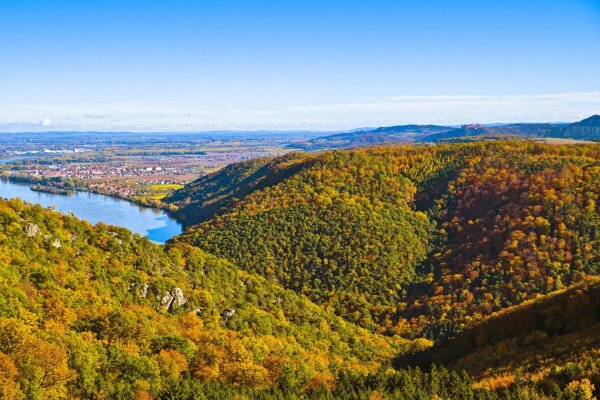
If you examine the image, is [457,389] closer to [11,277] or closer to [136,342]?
[136,342]

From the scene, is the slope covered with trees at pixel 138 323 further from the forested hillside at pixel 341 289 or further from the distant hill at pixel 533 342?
the distant hill at pixel 533 342

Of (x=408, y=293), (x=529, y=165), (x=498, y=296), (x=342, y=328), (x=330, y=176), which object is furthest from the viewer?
(x=330, y=176)

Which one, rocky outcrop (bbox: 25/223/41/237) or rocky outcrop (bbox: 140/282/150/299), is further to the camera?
rocky outcrop (bbox: 140/282/150/299)

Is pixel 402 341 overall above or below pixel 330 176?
below

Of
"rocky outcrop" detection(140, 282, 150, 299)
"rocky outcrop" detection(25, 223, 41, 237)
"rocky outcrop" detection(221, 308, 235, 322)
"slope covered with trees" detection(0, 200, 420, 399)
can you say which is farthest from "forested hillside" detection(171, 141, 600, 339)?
"rocky outcrop" detection(25, 223, 41, 237)

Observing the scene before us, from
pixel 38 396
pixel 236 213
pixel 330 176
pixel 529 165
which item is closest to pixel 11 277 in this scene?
pixel 38 396

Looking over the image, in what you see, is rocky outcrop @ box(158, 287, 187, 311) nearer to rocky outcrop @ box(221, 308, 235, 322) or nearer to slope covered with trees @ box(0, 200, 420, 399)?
slope covered with trees @ box(0, 200, 420, 399)

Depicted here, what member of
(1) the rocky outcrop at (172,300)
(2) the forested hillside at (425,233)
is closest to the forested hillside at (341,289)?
(1) the rocky outcrop at (172,300)

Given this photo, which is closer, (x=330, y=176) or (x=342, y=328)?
(x=342, y=328)

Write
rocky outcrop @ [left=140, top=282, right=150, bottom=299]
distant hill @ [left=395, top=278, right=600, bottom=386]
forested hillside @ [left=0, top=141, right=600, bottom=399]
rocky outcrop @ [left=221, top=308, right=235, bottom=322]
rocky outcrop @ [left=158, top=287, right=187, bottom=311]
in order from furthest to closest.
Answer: rocky outcrop @ [left=221, top=308, right=235, bottom=322] < rocky outcrop @ [left=158, top=287, right=187, bottom=311] < rocky outcrop @ [left=140, top=282, right=150, bottom=299] < distant hill @ [left=395, top=278, right=600, bottom=386] < forested hillside @ [left=0, top=141, right=600, bottom=399]
